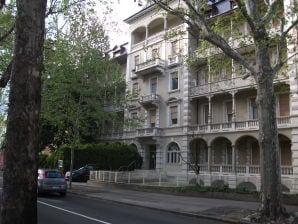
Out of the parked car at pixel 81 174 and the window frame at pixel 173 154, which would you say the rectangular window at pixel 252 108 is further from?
the parked car at pixel 81 174

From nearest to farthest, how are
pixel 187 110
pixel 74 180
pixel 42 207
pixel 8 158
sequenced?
1. pixel 8 158
2. pixel 42 207
3. pixel 74 180
4. pixel 187 110

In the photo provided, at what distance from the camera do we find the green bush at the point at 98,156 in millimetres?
36375

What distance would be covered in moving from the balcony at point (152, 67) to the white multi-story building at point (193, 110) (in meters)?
0.11

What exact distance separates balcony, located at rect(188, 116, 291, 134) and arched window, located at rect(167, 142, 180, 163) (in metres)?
2.62

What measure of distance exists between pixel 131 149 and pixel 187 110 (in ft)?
24.5

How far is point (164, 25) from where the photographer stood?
41031 mm

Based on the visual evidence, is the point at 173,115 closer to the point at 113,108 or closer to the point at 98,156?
the point at 98,156

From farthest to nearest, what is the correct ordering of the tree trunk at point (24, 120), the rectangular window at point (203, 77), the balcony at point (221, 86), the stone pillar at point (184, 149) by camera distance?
the rectangular window at point (203, 77), the stone pillar at point (184, 149), the balcony at point (221, 86), the tree trunk at point (24, 120)

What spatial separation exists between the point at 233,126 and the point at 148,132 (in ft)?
33.2

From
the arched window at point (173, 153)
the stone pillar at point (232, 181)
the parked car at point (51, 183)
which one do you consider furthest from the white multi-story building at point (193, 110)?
the parked car at point (51, 183)

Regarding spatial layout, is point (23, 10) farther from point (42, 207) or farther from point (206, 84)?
point (206, 84)

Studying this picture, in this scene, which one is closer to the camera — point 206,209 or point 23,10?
point 23,10

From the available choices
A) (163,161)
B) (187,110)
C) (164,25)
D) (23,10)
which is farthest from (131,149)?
(23,10)

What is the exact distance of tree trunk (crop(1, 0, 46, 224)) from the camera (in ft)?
14.8
